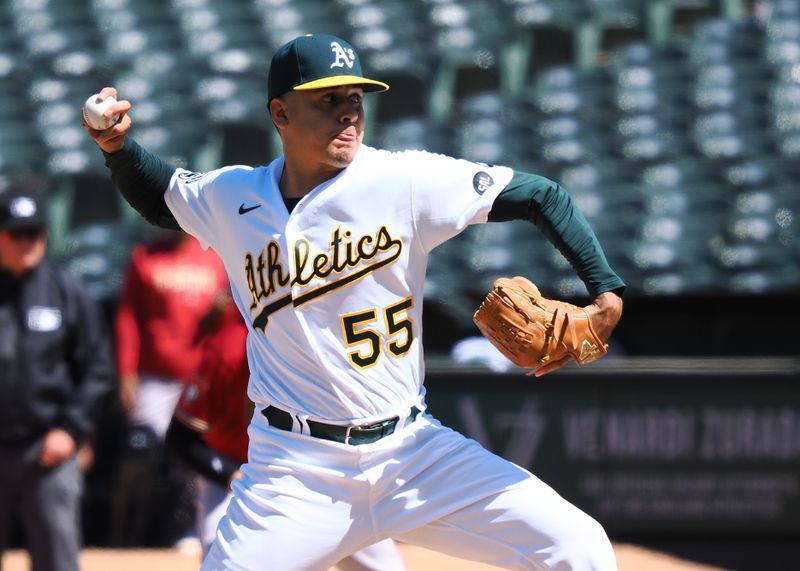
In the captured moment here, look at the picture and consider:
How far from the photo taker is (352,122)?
327 cm

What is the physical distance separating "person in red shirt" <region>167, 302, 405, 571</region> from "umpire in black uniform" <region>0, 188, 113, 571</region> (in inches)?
27.8

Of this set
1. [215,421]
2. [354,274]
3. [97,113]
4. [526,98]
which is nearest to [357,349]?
[354,274]

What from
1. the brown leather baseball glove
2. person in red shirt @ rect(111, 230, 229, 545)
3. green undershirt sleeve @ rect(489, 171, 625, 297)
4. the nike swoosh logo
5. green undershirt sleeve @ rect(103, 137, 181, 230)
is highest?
green undershirt sleeve @ rect(103, 137, 181, 230)

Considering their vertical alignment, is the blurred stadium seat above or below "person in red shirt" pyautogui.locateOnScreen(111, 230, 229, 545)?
above

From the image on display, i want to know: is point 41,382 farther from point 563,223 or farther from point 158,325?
point 563,223

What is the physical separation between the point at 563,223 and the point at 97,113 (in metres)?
1.18

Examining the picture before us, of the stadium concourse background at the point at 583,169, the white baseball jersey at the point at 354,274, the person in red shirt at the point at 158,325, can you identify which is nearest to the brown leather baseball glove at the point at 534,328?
the white baseball jersey at the point at 354,274

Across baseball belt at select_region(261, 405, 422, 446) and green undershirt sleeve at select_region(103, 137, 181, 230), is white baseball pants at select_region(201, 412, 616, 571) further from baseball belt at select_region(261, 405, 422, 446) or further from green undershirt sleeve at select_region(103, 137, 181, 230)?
green undershirt sleeve at select_region(103, 137, 181, 230)

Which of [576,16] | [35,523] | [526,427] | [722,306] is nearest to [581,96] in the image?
[576,16]

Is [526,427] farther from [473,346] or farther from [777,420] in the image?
[473,346]

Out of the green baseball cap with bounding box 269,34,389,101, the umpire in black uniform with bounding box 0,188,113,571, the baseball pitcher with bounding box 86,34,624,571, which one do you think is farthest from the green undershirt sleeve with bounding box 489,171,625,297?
the umpire in black uniform with bounding box 0,188,113,571

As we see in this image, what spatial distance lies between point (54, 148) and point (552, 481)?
3928 mm

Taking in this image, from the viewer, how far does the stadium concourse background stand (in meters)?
6.74

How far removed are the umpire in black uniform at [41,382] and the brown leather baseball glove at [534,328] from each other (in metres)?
2.17
